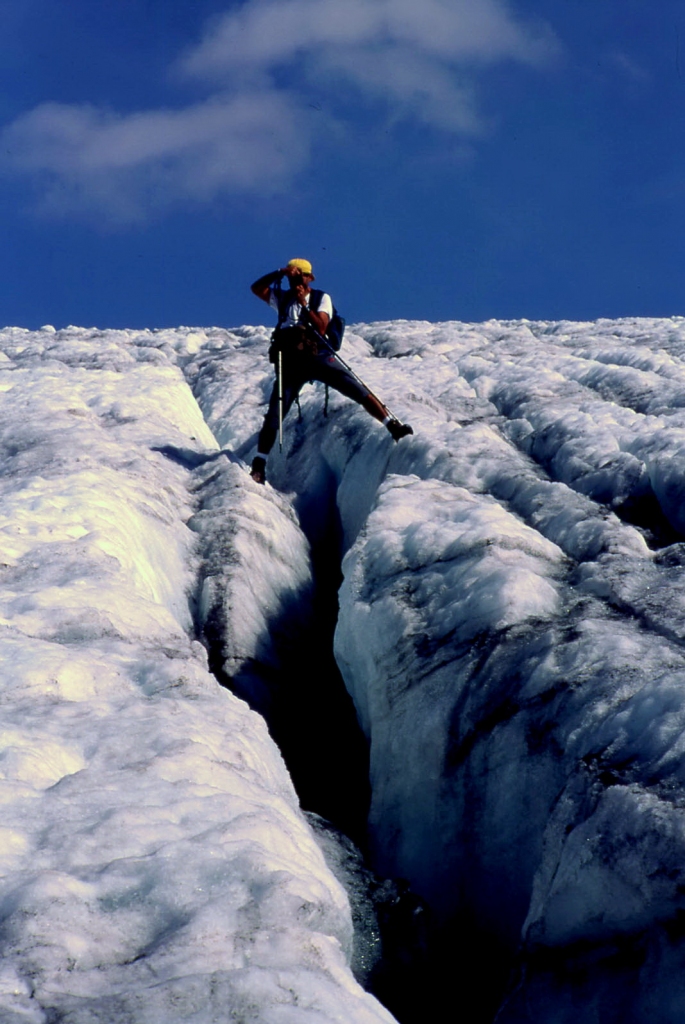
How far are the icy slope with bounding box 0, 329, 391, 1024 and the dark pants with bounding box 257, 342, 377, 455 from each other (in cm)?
244

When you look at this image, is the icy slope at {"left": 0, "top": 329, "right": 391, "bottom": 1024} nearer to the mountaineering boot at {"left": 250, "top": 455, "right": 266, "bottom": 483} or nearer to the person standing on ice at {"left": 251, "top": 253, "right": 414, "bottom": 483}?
the mountaineering boot at {"left": 250, "top": 455, "right": 266, "bottom": 483}

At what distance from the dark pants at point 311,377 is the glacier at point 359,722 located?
596 mm

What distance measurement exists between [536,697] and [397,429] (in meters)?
4.49

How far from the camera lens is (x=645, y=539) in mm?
5766

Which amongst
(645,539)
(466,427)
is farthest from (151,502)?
(645,539)

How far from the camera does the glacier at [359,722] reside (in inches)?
99.2

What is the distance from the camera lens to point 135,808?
295cm

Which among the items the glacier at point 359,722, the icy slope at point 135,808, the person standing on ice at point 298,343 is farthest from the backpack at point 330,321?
the icy slope at point 135,808

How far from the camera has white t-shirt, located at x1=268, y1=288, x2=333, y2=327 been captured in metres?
8.95

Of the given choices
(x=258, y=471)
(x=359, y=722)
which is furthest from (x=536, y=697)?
(x=258, y=471)

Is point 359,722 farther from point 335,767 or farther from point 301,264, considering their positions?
point 301,264

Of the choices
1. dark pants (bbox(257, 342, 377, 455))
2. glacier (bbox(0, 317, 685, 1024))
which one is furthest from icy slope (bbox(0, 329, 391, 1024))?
dark pants (bbox(257, 342, 377, 455))

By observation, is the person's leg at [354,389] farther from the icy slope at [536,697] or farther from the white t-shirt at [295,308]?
the white t-shirt at [295,308]

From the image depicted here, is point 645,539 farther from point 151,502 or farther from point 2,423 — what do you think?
point 2,423
